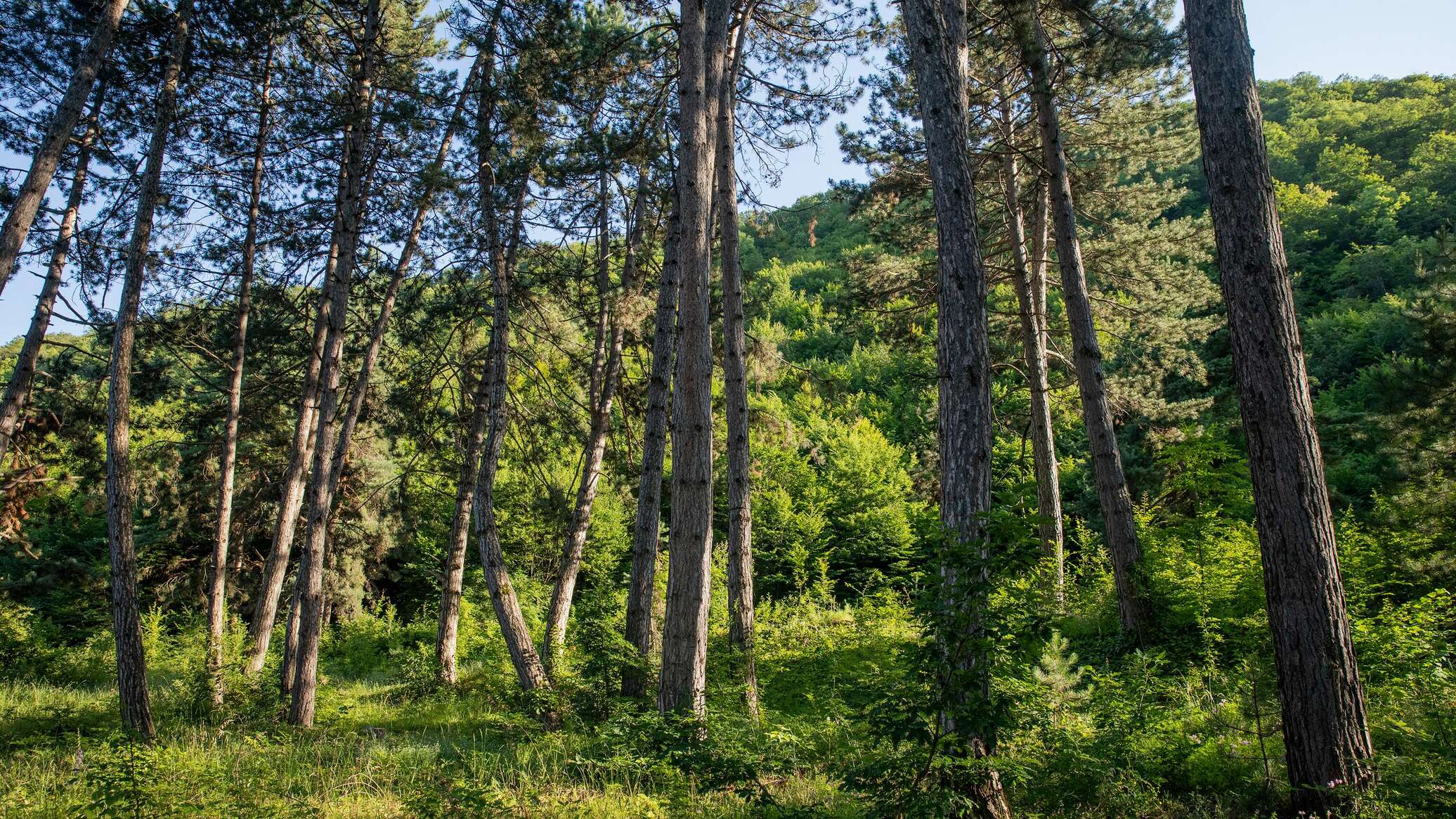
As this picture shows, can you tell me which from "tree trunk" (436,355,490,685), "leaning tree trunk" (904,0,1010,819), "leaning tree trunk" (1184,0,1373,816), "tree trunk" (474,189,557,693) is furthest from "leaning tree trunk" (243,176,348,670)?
"leaning tree trunk" (1184,0,1373,816)

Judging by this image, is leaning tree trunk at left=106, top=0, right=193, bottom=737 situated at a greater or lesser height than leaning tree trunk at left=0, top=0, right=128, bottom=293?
lesser

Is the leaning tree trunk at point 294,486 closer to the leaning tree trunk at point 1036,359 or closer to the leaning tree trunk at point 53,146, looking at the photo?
the leaning tree trunk at point 53,146

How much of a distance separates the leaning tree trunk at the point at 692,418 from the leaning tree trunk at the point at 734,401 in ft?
5.90

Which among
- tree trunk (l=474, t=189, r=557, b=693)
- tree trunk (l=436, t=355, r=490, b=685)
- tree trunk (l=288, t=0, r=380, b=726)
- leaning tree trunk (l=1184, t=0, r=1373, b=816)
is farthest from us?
tree trunk (l=436, t=355, r=490, b=685)

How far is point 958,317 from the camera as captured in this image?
5.22 meters

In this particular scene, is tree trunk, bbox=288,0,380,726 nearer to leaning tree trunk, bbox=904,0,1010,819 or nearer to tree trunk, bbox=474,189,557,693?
tree trunk, bbox=474,189,557,693

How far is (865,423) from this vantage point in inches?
1118

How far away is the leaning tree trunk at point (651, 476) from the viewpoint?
29.1 feet

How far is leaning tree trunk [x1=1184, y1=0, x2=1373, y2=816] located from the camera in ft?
14.5

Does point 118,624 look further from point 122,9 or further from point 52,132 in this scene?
point 122,9

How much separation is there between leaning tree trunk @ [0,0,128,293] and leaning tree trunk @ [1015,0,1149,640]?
33.6ft

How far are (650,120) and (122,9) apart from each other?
5893 millimetres

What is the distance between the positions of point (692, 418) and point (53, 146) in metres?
7.06

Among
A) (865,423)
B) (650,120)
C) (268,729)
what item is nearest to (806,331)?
(865,423)
